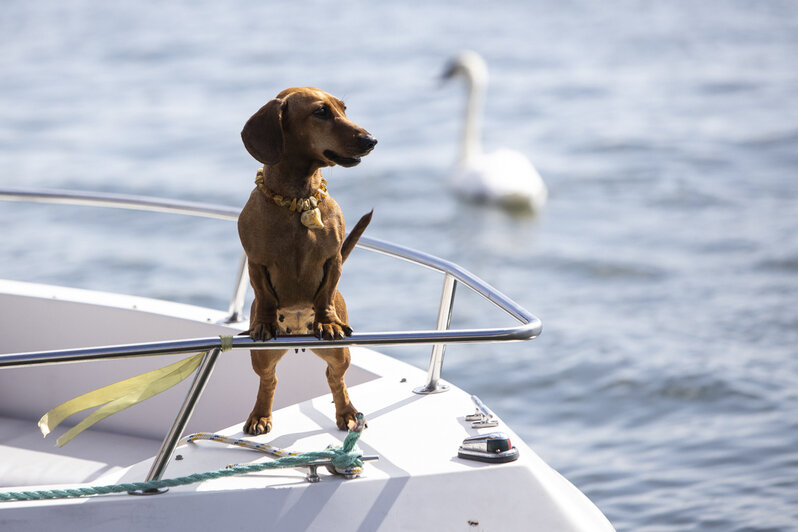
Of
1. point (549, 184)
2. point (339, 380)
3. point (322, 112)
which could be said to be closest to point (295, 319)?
point (339, 380)

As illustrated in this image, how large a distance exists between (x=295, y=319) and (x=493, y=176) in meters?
9.90

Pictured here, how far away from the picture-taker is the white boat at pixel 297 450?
2426 mm

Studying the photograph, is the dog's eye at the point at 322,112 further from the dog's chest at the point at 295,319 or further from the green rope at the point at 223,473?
the green rope at the point at 223,473

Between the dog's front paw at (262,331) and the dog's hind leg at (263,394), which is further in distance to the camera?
the dog's hind leg at (263,394)

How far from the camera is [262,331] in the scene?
97.0 inches

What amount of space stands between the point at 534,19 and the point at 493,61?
323 cm

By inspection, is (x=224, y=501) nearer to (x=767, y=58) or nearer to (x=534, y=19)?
(x=767, y=58)

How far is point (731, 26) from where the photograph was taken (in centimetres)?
1934

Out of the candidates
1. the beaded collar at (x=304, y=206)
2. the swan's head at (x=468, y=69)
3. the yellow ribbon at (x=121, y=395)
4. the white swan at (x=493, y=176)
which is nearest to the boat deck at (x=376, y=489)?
the yellow ribbon at (x=121, y=395)

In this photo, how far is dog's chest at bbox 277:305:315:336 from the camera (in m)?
2.56

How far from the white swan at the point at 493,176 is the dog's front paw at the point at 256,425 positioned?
9354mm

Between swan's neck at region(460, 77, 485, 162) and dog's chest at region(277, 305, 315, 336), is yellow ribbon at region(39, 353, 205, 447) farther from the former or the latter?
swan's neck at region(460, 77, 485, 162)

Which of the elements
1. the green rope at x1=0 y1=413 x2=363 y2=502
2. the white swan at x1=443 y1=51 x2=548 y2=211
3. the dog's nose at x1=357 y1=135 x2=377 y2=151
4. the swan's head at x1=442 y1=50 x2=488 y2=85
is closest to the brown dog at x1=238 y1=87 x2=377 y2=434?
the dog's nose at x1=357 y1=135 x2=377 y2=151

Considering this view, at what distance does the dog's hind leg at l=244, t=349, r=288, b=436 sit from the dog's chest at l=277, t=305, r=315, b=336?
142 millimetres
